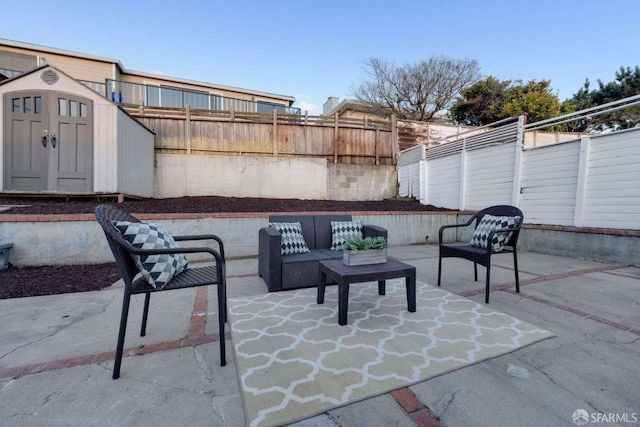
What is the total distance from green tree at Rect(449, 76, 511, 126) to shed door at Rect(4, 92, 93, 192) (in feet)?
45.8

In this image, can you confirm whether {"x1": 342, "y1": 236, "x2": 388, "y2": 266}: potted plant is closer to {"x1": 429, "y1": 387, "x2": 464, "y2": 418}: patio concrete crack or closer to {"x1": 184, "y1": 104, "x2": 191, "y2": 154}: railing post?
{"x1": 429, "y1": 387, "x2": 464, "y2": 418}: patio concrete crack

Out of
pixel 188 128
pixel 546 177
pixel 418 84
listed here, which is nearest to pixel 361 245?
pixel 546 177

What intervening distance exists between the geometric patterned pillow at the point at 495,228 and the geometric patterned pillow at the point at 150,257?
9.95ft

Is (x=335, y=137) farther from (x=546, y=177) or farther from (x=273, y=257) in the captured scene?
(x=273, y=257)

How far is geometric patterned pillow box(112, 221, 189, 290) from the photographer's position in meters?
1.67

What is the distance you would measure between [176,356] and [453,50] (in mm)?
15252

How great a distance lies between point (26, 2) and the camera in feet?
20.2

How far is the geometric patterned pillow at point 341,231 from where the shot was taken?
3.51m

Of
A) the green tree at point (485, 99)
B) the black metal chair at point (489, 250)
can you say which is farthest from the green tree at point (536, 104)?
the black metal chair at point (489, 250)

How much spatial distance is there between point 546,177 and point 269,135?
21.3ft

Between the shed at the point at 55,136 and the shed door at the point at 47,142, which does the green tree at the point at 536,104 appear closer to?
the shed at the point at 55,136

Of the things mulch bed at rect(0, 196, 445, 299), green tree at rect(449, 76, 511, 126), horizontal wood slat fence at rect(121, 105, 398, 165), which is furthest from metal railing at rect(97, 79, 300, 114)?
green tree at rect(449, 76, 511, 126)

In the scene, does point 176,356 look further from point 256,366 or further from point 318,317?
point 318,317

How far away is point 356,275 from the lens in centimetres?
214
